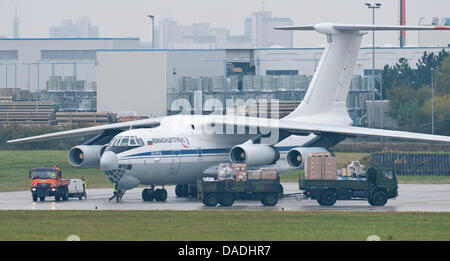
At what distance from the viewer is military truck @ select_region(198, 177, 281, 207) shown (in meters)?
35.4

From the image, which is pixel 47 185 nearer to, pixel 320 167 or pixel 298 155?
pixel 298 155

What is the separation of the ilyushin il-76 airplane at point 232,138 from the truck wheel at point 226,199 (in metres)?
1.77

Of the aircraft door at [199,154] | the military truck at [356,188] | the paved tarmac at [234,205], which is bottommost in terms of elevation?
the paved tarmac at [234,205]

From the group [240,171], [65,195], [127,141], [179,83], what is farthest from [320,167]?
[179,83]

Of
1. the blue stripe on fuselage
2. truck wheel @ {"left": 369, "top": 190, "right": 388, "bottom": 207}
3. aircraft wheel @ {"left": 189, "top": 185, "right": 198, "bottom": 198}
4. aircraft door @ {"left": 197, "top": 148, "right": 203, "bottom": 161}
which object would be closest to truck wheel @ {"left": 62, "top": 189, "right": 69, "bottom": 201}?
the blue stripe on fuselage

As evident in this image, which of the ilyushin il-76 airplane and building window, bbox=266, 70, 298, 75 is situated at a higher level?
building window, bbox=266, 70, 298, 75

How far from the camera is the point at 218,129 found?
39.8 metres

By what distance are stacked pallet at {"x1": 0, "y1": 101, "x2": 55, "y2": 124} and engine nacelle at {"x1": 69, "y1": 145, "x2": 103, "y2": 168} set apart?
119 feet

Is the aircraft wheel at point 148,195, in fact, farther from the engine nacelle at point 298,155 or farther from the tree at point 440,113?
the tree at point 440,113

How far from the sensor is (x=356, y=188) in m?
35.3

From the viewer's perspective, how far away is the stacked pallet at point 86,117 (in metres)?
71.9

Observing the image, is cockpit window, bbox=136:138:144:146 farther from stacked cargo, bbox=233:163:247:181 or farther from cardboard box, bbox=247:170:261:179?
cardboard box, bbox=247:170:261:179

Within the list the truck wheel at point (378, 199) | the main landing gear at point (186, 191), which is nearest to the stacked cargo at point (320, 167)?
the truck wheel at point (378, 199)
